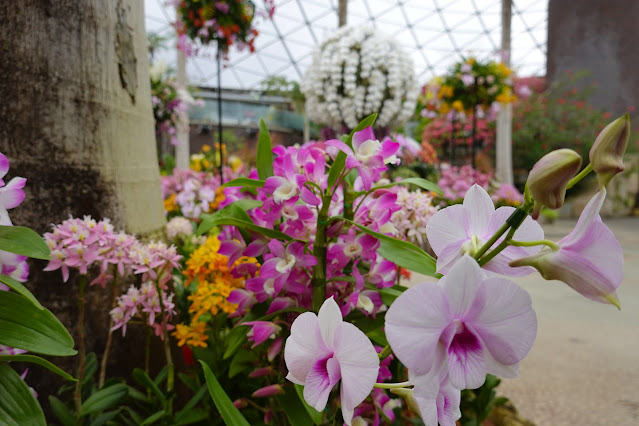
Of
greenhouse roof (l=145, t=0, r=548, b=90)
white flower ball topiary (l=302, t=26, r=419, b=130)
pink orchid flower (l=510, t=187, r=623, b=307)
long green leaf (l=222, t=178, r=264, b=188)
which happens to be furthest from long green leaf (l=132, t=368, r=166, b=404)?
greenhouse roof (l=145, t=0, r=548, b=90)

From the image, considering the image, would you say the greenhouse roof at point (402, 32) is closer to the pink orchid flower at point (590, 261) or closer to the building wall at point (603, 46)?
the building wall at point (603, 46)

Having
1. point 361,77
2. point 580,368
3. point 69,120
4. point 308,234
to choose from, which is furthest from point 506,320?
point 361,77

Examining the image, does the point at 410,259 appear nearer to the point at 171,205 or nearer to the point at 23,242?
the point at 23,242

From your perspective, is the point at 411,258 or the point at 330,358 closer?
the point at 330,358

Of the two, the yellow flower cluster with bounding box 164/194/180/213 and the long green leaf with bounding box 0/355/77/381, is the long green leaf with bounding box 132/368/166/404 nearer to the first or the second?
the long green leaf with bounding box 0/355/77/381

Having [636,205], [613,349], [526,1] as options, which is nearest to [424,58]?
[526,1]

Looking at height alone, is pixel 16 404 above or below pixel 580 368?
above

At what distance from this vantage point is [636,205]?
27.0 feet

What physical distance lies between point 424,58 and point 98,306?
16536mm

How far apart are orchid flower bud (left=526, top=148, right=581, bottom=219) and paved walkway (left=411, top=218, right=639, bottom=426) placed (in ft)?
4.57

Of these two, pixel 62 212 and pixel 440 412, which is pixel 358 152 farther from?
pixel 62 212

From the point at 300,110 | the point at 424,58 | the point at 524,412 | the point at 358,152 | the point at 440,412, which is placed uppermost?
the point at 424,58

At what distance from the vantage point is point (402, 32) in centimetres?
1552

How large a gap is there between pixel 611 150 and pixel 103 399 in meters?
0.87
